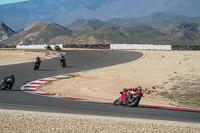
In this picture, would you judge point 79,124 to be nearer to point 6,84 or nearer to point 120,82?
point 6,84

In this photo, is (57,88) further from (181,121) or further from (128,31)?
(128,31)

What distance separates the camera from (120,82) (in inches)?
974

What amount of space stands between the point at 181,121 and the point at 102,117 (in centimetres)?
235

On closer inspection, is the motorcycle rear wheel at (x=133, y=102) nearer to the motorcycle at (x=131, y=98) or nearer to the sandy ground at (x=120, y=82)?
the motorcycle at (x=131, y=98)

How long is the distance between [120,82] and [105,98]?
246 inches

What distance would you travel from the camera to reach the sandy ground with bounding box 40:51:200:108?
19.5 metres

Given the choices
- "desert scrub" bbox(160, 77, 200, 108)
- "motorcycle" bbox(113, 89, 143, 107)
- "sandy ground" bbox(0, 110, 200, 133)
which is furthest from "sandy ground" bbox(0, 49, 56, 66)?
"sandy ground" bbox(0, 110, 200, 133)

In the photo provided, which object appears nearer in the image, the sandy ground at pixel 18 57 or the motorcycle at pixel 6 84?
the motorcycle at pixel 6 84

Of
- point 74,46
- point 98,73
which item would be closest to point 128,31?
point 74,46

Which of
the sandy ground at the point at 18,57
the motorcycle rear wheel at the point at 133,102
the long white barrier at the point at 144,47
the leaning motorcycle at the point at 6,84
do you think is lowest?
the motorcycle rear wheel at the point at 133,102

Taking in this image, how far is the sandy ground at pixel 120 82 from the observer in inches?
767

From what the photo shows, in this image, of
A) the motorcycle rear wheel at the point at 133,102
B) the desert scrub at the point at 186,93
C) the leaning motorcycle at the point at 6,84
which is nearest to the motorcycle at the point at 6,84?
the leaning motorcycle at the point at 6,84

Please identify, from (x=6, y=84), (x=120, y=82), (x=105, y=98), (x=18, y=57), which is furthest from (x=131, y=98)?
(x=18, y=57)

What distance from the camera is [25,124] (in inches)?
444
